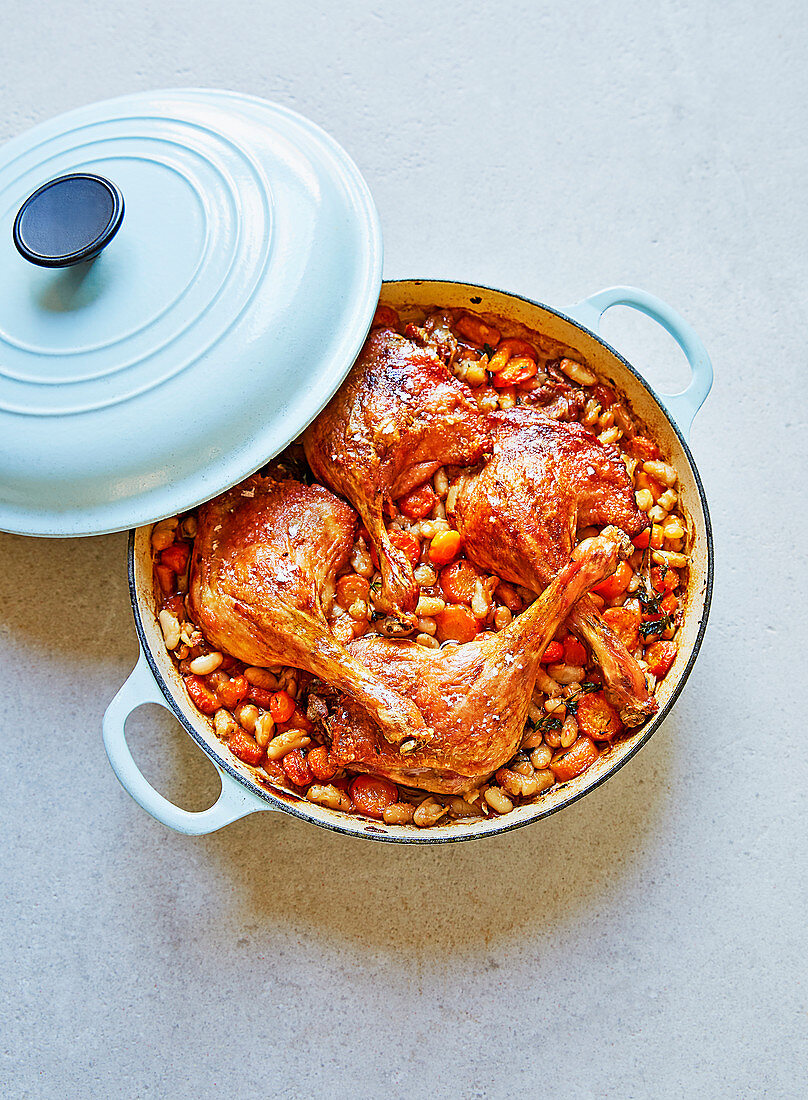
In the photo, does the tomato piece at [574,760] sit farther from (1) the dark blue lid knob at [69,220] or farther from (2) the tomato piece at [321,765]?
(1) the dark blue lid knob at [69,220]

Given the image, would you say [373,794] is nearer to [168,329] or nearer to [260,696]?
[260,696]

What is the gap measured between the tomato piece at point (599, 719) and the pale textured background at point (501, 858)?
1.29ft

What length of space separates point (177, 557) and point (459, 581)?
0.69m

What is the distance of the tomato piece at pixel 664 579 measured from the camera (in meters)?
2.12

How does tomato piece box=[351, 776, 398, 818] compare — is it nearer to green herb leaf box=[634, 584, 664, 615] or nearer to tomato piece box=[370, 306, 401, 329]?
green herb leaf box=[634, 584, 664, 615]

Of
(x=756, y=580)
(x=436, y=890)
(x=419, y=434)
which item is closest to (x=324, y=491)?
(x=419, y=434)

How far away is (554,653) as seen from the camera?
208 cm

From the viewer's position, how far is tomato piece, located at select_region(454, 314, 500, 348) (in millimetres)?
2262

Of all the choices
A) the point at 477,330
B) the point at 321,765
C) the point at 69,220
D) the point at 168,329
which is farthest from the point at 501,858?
the point at 69,220

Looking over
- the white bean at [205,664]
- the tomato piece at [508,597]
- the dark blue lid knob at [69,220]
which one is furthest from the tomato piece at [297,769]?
the dark blue lid knob at [69,220]

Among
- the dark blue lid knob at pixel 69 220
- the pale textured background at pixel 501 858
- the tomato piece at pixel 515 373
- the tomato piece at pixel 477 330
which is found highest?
the dark blue lid knob at pixel 69 220

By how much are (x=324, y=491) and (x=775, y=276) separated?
157cm

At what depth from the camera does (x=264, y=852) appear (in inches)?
92.3

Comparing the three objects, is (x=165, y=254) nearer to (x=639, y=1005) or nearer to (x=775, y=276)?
(x=775, y=276)
